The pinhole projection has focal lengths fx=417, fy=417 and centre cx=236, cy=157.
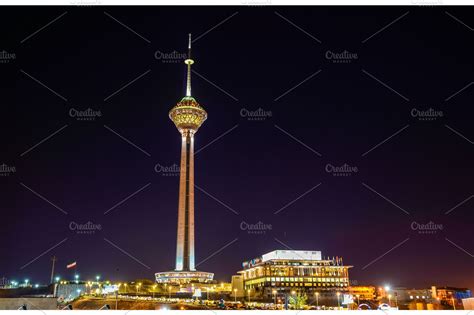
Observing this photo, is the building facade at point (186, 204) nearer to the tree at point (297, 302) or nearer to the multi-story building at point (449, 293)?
the tree at point (297, 302)

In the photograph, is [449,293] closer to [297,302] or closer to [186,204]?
[186,204]

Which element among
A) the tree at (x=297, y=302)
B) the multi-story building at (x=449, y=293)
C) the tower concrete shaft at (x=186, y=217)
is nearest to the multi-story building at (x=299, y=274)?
the tower concrete shaft at (x=186, y=217)

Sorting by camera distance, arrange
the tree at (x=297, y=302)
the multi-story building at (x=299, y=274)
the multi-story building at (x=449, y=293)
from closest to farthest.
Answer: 1. the tree at (x=297, y=302)
2. the multi-story building at (x=299, y=274)
3. the multi-story building at (x=449, y=293)

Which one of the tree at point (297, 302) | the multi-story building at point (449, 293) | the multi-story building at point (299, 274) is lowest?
the multi-story building at point (449, 293)

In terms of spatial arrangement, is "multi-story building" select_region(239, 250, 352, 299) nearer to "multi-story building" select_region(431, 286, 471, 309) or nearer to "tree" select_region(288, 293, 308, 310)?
"tree" select_region(288, 293, 308, 310)
